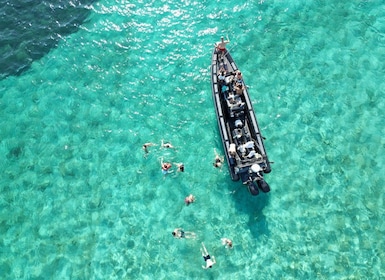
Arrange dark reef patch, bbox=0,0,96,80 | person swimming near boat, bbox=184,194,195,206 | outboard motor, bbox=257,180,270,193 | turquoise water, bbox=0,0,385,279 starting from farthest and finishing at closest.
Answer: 1. dark reef patch, bbox=0,0,96,80
2. person swimming near boat, bbox=184,194,195,206
3. turquoise water, bbox=0,0,385,279
4. outboard motor, bbox=257,180,270,193

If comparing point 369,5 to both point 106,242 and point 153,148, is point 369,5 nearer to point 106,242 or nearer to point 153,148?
point 153,148

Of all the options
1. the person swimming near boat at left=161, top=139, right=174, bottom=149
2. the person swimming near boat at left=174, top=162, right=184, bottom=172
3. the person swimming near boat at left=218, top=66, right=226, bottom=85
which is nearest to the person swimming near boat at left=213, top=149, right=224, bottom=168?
the person swimming near boat at left=174, top=162, right=184, bottom=172

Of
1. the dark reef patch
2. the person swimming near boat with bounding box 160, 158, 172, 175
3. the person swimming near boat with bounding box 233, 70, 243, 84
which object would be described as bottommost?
the person swimming near boat with bounding box 160, 158, 172, 175

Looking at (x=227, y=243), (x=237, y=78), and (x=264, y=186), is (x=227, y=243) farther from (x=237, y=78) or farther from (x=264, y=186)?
(x=237, y=78)

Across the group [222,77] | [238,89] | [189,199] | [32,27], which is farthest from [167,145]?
[32,27]

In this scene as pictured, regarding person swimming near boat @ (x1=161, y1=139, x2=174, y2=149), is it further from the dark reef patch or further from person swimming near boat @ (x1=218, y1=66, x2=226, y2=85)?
the dark reef patch

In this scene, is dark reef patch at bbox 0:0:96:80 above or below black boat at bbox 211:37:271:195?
above
